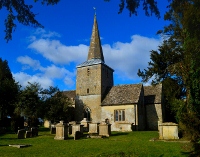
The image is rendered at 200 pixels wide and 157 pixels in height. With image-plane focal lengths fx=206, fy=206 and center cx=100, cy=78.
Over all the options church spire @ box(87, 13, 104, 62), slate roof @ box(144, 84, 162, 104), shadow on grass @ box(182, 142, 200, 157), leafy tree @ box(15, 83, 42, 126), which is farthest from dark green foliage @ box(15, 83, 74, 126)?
shadow on grass @ box(182, 142, 200, 157)

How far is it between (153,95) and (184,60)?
16.3 metres

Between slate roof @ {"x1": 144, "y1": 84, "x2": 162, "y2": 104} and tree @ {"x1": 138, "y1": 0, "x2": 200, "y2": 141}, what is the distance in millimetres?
11852

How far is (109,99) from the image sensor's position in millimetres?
30922

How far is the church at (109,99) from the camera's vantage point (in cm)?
2855

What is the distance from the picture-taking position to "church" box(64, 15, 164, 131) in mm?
28547

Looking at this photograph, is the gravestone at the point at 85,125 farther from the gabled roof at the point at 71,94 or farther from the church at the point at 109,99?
the gabled roof at the point at 71,94

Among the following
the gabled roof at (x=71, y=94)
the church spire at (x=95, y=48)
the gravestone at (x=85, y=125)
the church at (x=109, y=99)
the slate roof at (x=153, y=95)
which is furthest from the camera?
the gabled roof at (x=71, y=94)

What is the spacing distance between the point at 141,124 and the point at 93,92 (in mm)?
8830

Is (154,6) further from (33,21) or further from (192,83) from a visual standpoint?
(192,83)

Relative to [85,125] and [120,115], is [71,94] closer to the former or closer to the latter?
[120,115]

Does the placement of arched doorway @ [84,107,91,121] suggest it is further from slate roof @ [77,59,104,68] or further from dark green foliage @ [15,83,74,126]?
slate roof @ [77,59,104,68]

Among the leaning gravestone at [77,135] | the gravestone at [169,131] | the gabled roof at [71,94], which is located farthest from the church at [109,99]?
the gravestone at [169,131]

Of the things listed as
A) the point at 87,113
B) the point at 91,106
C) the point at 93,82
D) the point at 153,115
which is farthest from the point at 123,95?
the point at 87,113

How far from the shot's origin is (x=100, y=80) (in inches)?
1278
